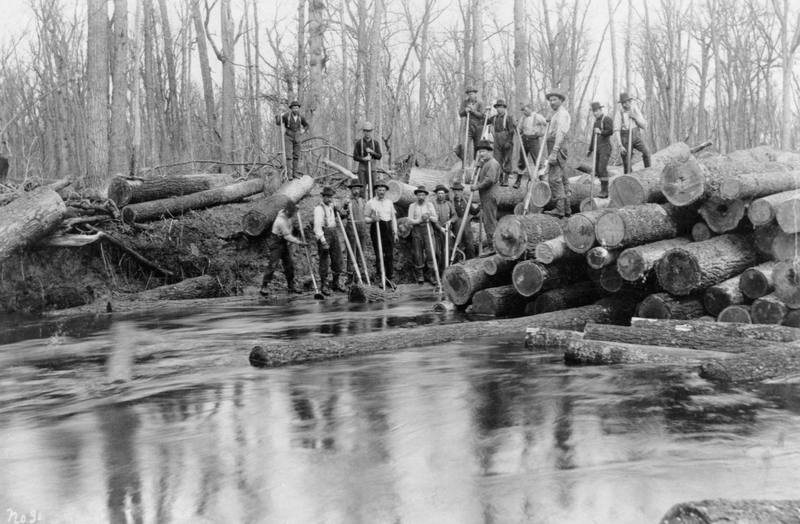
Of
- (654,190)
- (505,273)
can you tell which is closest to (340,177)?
(505,273)

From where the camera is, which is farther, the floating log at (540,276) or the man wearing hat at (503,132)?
the man wearing hat at (503,132)

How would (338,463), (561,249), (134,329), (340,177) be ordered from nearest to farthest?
(338,463) < (561,249) < (134,329) < (340,177)

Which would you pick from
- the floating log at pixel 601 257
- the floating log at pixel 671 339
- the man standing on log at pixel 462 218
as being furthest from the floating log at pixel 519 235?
the man standing on log at pixel 462 218

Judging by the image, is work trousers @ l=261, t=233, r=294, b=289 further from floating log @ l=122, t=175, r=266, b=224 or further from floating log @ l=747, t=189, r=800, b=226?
floating log @ l=747, t=189, r=800, b=226

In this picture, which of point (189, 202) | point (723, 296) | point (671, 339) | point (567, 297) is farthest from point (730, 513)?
point (189, 202)

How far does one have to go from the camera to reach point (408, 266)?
742 inches

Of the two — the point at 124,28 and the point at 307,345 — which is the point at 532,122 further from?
the point at 124,28

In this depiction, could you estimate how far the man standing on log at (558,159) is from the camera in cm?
1387

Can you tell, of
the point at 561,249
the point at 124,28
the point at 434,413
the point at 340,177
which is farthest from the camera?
the point at 340,177

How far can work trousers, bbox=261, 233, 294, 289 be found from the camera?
15984 mm

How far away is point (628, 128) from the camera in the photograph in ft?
48.6

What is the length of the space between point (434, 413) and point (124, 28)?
15710 mm

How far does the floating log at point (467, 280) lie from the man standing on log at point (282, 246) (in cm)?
428

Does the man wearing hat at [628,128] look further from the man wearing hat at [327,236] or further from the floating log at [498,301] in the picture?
the man wearing hat at [327,236]
